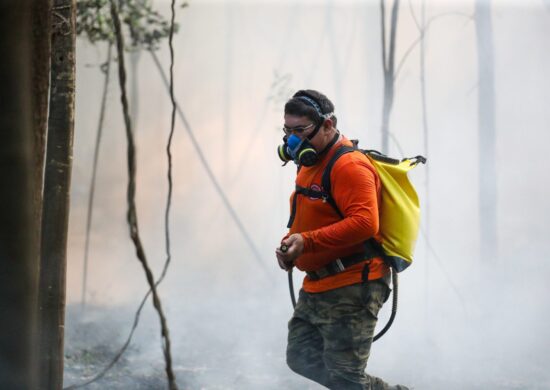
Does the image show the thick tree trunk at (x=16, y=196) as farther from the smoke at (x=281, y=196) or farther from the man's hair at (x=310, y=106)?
the smoke at (x=281, y=196)

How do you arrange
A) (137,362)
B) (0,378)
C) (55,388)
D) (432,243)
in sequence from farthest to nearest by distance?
1. (432,243)
2. (137,362)
3. (55,388)
4. (0,378)

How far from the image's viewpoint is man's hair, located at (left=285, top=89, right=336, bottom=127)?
3590 mm

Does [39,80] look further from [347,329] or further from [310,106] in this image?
[347,329]

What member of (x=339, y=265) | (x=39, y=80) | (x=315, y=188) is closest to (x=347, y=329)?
(x=339, y=265)

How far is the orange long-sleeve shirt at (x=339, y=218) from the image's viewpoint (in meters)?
3.37

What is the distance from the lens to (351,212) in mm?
3373

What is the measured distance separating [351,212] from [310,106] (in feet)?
1.78

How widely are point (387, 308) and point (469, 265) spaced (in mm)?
949

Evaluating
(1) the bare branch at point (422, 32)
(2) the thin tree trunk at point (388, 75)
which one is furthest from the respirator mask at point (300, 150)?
(1) the bare branch at point (422, 32)

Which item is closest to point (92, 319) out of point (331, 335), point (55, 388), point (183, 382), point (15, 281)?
point (183, 382)

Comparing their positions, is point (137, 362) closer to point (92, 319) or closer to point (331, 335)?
point (92, 319)

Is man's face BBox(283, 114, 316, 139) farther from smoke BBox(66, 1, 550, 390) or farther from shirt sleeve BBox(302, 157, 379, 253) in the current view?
smoke BBox(66, 1, 550, 390)

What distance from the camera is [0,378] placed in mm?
2959

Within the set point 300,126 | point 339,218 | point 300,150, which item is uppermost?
point 300,126
